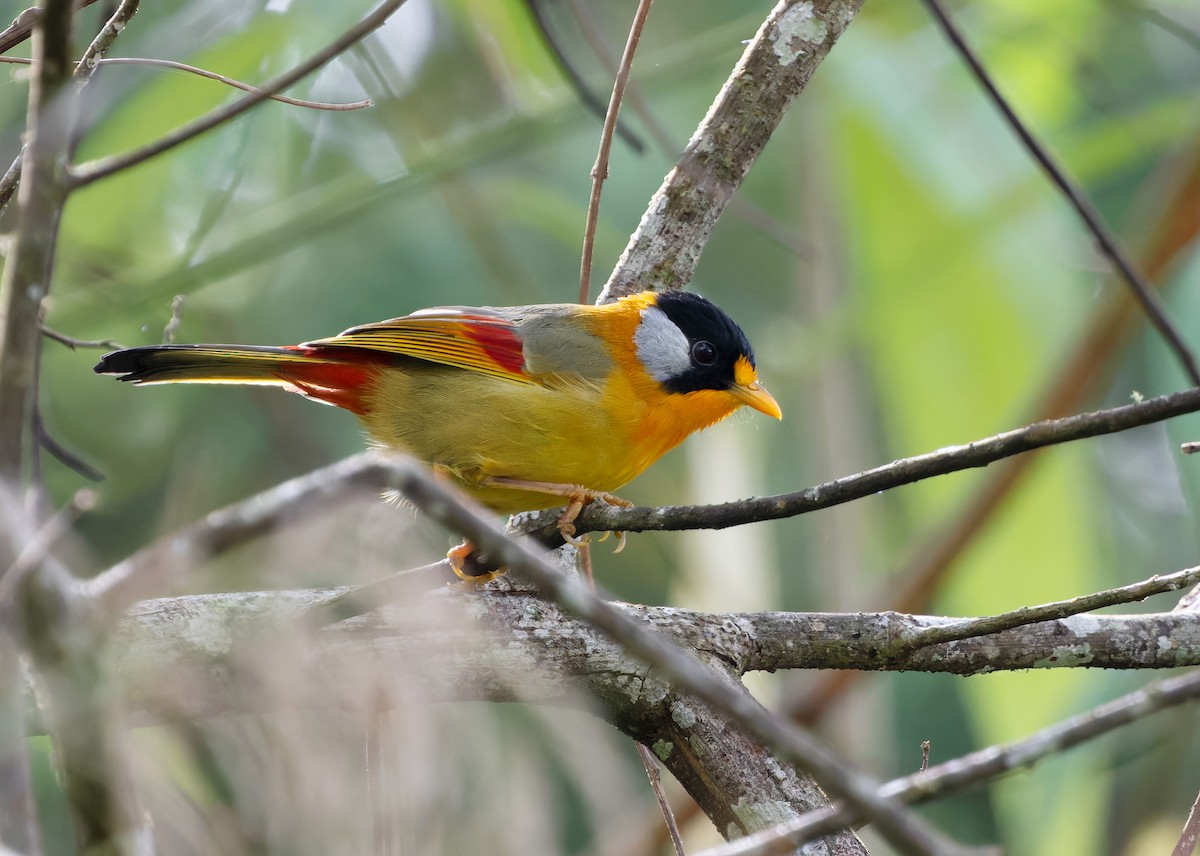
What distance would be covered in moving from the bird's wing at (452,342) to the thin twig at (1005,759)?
7.41ft

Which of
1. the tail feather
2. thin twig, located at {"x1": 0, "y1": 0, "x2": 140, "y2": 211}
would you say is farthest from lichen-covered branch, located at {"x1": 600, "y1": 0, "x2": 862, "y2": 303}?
thin twig, located at {"x1": 0, "y1": 0, "x2": 140, "y2": 211}

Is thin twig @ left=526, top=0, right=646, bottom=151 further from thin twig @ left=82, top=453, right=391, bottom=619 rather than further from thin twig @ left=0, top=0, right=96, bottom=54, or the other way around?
thin twig @ left=82, top=453, right=391, bottom=619

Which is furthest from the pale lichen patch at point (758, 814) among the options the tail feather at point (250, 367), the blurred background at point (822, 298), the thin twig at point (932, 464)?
the tail feather at point (250, 367)

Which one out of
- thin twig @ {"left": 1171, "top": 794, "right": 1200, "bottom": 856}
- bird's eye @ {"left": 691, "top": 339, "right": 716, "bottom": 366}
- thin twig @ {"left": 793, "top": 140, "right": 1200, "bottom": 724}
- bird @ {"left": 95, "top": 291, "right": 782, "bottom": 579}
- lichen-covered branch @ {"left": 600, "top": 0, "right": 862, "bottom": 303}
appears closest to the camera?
thin twig @ {"left": 1171, "top": 794, "right": 1200, "bottom": 856}

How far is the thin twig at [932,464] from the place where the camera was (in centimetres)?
192

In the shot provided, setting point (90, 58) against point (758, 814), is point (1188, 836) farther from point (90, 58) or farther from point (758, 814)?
point (90, 58)

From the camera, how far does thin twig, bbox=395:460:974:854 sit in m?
1.14

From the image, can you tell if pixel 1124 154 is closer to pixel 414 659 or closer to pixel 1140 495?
pixel 1140 495

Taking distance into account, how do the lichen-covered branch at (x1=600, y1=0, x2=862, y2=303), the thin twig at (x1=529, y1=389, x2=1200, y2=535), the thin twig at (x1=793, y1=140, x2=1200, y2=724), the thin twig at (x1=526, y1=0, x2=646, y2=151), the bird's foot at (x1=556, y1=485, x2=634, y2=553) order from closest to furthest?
the thin twig at (x1=529, y1=389, x2=1200, y2=535) < the bird's foot at (x1=556, y1=485, x2=634, y2=553) < the thin twig at (x1=526, y1=0, x2=646, y2=151) < the lichen-covered branch at (x1=600, y1=0, x2=862, y2=303) < the thin twig at (x1=793, y1=140, x2=1200, y2=724)

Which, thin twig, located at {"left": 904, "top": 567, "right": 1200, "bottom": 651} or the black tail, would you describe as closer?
thin twig, located at {"left": 904, "top": 567, "right": 1200, "bottom": 651}

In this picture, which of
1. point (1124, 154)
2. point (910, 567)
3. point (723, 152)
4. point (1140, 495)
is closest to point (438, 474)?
point (723, 152)

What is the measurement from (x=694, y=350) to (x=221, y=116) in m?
1.94

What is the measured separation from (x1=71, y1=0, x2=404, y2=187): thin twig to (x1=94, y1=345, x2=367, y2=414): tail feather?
110 cm

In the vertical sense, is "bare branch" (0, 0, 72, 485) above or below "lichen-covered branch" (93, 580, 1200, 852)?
above
